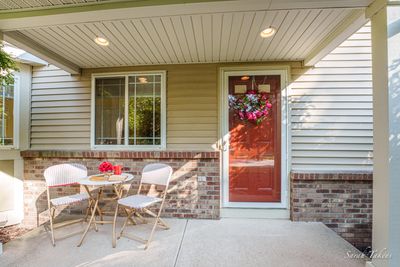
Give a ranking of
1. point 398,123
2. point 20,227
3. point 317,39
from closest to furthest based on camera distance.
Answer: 1. point 398,123
2. point 317,39
3. point 20,227

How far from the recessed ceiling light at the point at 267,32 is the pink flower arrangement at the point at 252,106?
0.93 m

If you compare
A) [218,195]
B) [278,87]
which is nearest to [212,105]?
[278,87]

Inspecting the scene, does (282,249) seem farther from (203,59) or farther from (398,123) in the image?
(203,59)

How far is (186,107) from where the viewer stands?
3.31m

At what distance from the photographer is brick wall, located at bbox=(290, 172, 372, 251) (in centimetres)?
302

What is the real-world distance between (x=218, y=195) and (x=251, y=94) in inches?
63.9

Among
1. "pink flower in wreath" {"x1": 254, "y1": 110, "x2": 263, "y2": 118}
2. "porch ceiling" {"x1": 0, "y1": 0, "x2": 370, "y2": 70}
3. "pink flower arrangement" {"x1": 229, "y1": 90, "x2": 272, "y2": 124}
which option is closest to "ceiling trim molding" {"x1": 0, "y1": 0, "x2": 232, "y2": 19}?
"porch ceiling" {"x1": 0, "y1": 0, "x2": 370, "y2": 70}

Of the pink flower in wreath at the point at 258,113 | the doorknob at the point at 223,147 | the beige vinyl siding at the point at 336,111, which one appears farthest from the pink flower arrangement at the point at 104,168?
the beige vinyl siding at the point at 336,111

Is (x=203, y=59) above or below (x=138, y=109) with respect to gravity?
above

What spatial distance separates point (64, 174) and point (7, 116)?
160 centimetres

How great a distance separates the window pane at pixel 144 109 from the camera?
3385mm

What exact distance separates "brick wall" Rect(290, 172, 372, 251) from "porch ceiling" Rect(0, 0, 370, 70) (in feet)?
6.11

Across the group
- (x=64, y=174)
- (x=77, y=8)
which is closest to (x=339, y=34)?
(x=77, y=8)

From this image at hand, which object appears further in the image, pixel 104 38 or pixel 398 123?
pixel 104 38
